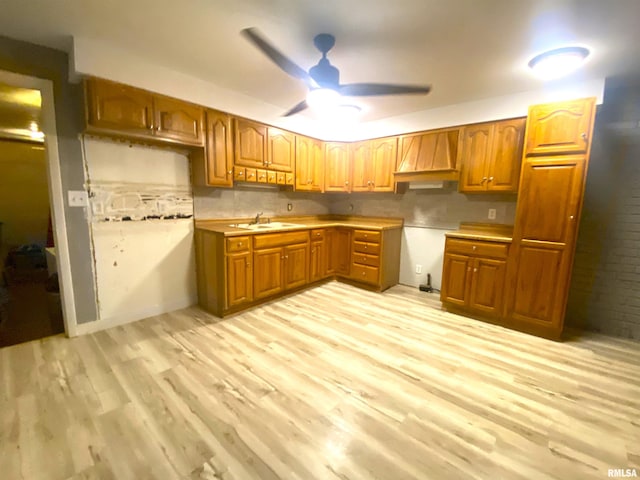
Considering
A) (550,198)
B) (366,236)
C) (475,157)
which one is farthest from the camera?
(366,236)

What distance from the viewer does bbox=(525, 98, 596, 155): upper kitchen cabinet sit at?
2.45 m

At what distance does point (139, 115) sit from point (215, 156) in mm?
777

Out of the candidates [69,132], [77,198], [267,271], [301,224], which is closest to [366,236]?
[301,224]

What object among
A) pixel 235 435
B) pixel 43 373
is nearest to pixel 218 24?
pixel 235 435

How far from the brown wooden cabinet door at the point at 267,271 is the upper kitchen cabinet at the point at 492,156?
2.49 metres

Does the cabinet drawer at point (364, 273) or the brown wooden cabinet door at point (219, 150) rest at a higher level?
the brown wooden cabinet door at point (219, 150)

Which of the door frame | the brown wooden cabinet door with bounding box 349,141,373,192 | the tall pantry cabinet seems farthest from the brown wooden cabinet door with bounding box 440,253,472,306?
the door frame

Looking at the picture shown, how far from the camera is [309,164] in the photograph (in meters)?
4.22

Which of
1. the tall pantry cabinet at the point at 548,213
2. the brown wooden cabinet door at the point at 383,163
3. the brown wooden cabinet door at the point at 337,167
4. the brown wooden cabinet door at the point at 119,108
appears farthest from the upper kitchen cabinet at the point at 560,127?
the brown wooden cabinet door at the point at 119,108

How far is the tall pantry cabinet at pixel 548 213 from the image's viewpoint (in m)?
2.50

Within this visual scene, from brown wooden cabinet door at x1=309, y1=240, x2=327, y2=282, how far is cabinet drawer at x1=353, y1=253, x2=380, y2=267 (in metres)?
0.48

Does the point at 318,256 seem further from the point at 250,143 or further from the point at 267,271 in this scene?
the point at 250,143

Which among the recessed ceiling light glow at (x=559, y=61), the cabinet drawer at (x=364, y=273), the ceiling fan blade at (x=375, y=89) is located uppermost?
the recessed ceiling light glow at (x=559, y=61)

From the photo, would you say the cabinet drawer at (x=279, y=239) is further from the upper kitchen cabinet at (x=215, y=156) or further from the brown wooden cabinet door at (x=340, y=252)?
the upper kitchen cabinet at (x=215, y=156)
